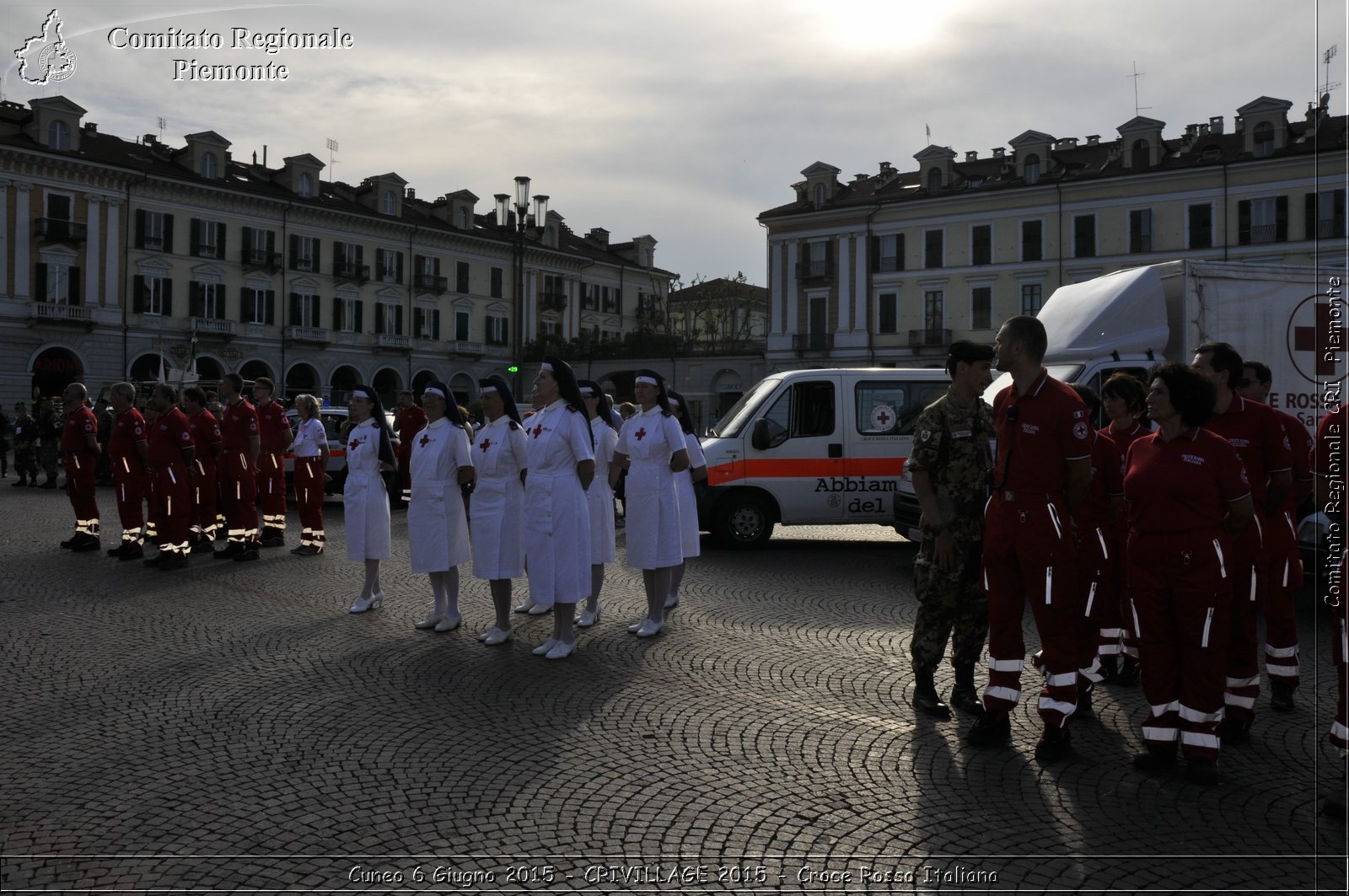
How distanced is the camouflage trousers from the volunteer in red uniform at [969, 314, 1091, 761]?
50 centimetres

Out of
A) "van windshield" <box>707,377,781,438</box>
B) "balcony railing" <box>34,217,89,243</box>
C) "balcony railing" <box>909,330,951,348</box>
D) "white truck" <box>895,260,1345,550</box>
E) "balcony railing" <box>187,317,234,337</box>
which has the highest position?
"balcony railing" <box>34,217,89,243</box>

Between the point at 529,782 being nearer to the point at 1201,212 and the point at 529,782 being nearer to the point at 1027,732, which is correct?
the point at 1027,732

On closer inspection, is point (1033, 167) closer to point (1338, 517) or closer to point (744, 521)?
point (744, 521)

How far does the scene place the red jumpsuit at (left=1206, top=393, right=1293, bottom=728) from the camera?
5.21 m

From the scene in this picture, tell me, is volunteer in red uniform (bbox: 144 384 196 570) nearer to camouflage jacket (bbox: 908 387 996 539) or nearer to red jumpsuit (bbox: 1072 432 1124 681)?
camouflage jacket (bbox: 908 387 996 539)

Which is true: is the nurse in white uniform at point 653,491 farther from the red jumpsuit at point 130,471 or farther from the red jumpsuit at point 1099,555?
the red jumpsuit at point 130,471

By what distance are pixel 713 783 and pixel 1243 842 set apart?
2105 mm

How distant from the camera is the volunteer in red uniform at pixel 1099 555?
5770mm

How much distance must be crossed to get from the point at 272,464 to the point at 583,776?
10198mm

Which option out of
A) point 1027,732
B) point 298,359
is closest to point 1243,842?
point 1027,732

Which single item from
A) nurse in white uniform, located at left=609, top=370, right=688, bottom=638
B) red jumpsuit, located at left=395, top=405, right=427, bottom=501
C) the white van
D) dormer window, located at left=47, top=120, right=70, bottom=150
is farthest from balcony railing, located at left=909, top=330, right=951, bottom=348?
nurse in white uniform, located at left=609, top=370, right=688, bottom=638

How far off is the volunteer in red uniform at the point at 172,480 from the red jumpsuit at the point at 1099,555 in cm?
937

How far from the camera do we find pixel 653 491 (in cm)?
818

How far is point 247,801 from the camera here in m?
4.37
